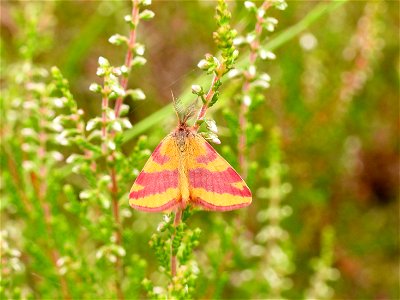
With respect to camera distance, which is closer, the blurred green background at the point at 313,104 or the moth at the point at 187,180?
the moth at the point at 187,180

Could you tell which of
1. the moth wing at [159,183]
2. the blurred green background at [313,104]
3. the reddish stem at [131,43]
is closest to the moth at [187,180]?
the moth wing at [159,183]

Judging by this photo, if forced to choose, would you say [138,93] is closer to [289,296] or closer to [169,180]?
[169,180]

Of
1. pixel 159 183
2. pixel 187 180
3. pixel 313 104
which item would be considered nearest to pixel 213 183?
pixel 187 180

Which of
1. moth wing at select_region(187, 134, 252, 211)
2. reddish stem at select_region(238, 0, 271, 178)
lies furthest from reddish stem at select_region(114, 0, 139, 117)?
reddish stem at select_region(238, 0, 271, 178)

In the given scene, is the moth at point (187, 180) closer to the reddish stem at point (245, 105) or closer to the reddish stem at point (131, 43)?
the reddish stem at point (131, 43)

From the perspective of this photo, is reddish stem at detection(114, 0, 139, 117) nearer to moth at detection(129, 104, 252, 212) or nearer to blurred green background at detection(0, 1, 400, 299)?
moth at detection(129, 104, 252, 212)

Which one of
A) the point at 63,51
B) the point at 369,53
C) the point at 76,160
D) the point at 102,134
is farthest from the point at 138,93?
the point at 63,51
